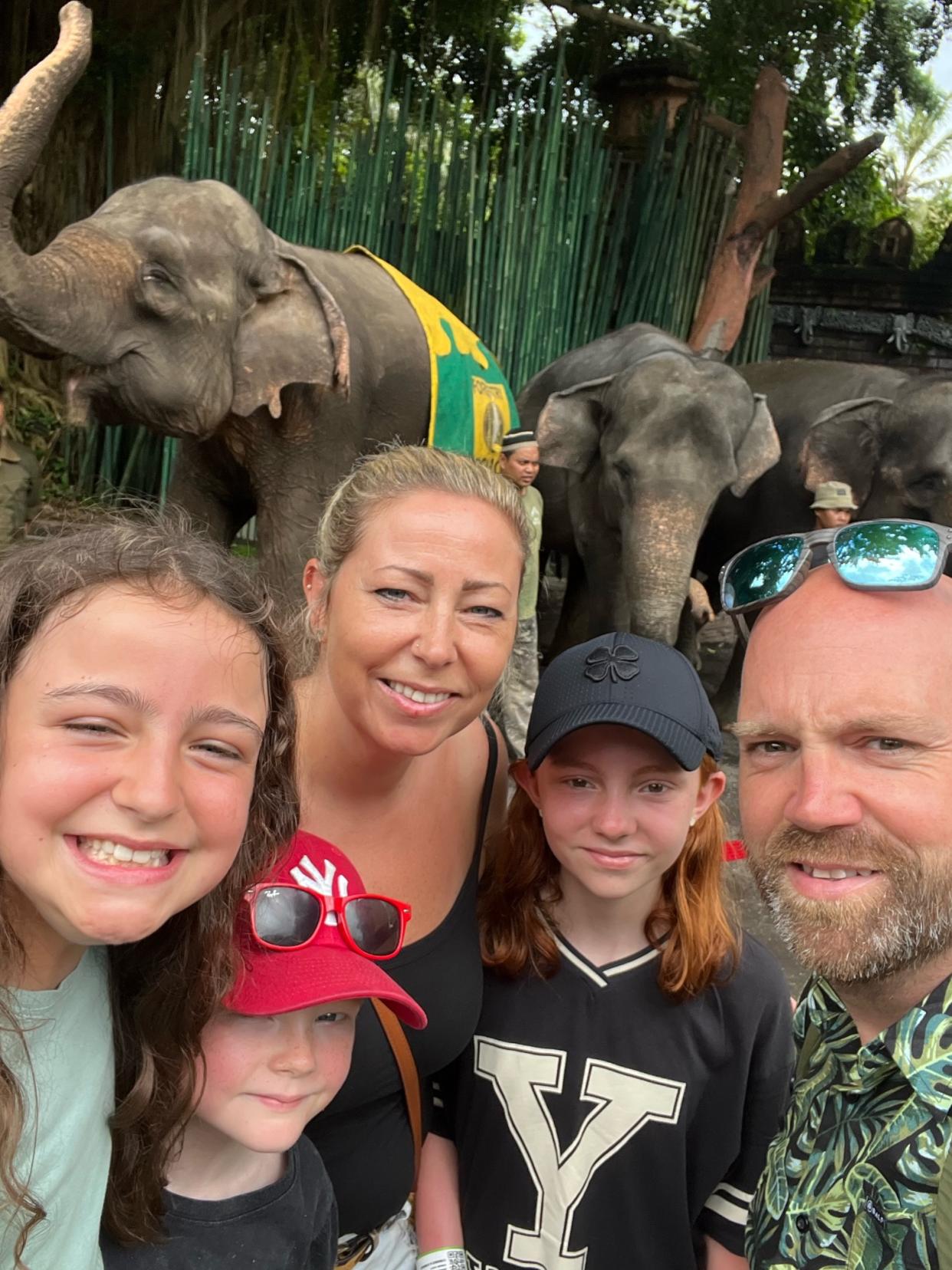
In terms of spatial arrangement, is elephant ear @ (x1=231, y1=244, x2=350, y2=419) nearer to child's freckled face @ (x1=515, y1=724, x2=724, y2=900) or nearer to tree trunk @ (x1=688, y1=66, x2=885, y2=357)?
child's freckled face @ (x1=515, y1=724, x2=724, y2=900)

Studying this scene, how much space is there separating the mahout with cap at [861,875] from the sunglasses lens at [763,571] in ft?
0.18

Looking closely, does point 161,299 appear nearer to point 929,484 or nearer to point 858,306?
point 929,484

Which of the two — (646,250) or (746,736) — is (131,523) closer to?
(746,736)

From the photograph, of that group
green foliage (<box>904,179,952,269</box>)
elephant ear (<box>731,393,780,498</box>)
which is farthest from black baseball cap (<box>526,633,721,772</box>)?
green foliage (<box>904,179,952,269</box>)

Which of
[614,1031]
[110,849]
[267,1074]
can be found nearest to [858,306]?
[614,1031]

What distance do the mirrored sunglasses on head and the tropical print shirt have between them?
0.52m

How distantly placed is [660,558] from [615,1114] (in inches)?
150

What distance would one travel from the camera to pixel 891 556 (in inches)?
57.9

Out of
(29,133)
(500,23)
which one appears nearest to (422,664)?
(29,133)

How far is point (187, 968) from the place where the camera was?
1.37 meters

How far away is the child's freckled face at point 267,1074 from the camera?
140 centimetres

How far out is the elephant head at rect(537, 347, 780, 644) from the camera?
5375 mm

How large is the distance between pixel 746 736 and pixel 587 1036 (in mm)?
635

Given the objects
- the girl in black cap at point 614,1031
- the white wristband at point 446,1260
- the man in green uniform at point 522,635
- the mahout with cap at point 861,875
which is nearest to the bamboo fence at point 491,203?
the man in green uniform at point 522,635
